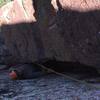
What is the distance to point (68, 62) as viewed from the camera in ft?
18.3

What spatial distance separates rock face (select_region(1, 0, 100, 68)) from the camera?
4883mm

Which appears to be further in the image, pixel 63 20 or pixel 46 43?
pixel 46 43

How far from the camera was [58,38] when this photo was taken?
5438 mm

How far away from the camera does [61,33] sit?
533cm

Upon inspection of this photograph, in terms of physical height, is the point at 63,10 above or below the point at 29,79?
above

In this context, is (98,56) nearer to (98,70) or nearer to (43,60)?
(98,70)

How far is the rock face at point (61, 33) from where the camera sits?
4883mm

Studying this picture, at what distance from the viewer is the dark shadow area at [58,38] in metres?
4.91

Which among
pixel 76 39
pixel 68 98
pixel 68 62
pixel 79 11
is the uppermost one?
pixel 79 11

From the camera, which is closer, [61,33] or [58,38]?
[61,33]

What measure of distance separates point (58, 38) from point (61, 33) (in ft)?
0.44

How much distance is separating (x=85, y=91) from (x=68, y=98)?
10.9 inches

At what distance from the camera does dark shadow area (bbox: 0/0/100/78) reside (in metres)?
4.91

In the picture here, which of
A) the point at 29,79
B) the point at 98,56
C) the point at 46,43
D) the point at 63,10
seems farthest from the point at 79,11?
the point at 29,79
